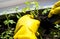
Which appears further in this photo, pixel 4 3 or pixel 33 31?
pixel 4 3

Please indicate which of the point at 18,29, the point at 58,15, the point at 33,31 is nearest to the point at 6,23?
the point at 18,29

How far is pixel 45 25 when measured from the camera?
130 centimetres

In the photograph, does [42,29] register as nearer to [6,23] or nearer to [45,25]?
[45,25]

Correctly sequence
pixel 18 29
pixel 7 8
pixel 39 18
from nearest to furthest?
pixel 18 29 → pixel 39 18 → pixel 7 8

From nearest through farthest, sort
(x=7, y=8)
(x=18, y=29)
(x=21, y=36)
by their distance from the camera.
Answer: (x=21, y=36), (x=18, y=29), (x=7, y=8)

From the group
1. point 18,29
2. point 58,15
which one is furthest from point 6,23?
point 58,15

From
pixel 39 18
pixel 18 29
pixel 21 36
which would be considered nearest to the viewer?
pixel 21 36

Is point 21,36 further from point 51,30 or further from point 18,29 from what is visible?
point 51,30

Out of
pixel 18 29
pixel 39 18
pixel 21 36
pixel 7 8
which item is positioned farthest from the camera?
pixel 7 8

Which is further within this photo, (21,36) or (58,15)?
(58,15)

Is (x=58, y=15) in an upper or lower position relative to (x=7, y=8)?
upper

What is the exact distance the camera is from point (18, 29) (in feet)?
4.00

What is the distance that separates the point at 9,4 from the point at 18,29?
63 centimetres

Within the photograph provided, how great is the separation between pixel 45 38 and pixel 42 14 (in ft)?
1.05
